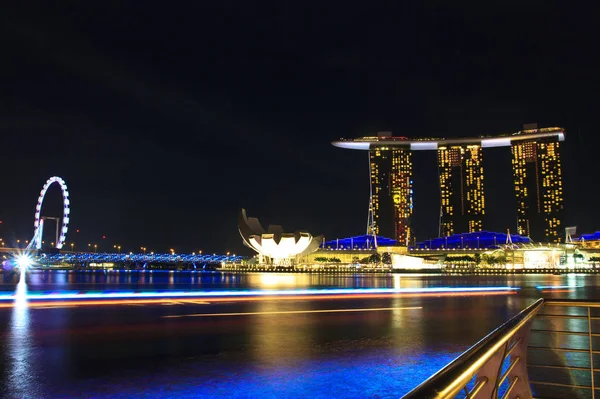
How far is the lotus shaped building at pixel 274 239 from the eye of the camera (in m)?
82.1

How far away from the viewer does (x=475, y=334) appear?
9.77 metres

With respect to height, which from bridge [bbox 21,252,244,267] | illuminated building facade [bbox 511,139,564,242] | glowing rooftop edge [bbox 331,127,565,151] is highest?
glowing rooftop edge [bbox 331,127,565,151]

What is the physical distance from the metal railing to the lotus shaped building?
70.0m

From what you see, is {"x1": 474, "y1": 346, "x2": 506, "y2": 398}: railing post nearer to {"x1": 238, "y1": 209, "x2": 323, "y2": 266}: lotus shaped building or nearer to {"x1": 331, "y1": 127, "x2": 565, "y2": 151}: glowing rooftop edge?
{"x1": 238, "y1": 209, "x2": 323, "y2": 266}: lotus shaped building

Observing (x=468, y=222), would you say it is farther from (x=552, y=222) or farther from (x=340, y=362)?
(x=340, y=362)

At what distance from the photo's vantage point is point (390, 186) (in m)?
174

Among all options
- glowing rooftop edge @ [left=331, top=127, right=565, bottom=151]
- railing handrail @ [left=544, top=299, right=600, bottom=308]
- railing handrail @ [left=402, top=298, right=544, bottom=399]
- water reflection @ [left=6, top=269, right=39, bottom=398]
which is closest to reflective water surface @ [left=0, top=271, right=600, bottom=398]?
water reflection @ [left=6, top=269, right=39, bottom=398]

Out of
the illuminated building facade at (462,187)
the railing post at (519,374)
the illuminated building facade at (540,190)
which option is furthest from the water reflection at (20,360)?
Result: the illuminated building facade at (462,187)

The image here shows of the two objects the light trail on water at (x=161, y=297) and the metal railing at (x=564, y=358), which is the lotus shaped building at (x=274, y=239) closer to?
the light trail on water at (x=161, y=297)

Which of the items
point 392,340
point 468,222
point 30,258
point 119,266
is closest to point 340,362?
point 392,340

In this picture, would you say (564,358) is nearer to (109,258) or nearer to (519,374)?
(519,374)

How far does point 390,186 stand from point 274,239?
98984mm

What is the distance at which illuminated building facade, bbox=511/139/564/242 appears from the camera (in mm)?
165625

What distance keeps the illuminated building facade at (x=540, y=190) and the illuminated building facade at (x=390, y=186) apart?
123 feet
